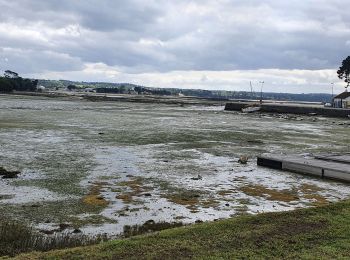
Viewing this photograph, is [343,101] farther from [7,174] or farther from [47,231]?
[47,231]

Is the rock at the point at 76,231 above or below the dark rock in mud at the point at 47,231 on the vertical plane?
below

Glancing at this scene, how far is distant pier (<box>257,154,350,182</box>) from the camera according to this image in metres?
20.0

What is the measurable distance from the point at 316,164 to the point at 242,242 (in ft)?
45.7

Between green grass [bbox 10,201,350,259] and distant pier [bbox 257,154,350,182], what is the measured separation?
983cm

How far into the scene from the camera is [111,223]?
12211mm

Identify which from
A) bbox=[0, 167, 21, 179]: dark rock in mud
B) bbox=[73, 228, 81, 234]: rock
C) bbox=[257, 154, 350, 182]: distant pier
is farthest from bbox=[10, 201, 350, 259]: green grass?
bbox=[0, 167, 21, 179]: dark rock in mud

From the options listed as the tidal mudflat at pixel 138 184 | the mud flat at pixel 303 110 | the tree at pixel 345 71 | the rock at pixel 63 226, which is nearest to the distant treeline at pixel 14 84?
the mud flat at pixel 303 110

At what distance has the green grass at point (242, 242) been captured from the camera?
Result: 793cm

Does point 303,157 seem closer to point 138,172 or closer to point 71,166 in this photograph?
point 138,172

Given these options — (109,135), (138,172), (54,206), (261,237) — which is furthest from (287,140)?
(261,237)

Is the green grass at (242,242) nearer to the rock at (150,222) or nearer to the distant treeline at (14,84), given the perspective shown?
the rock at (150,222)

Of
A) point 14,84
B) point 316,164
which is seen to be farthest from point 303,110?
point 14,84

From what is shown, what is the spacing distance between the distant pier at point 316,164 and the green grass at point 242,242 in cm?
983

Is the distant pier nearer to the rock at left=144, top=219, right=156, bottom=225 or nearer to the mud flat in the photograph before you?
the rock at left=144, top=219, right=156, bottom=225
